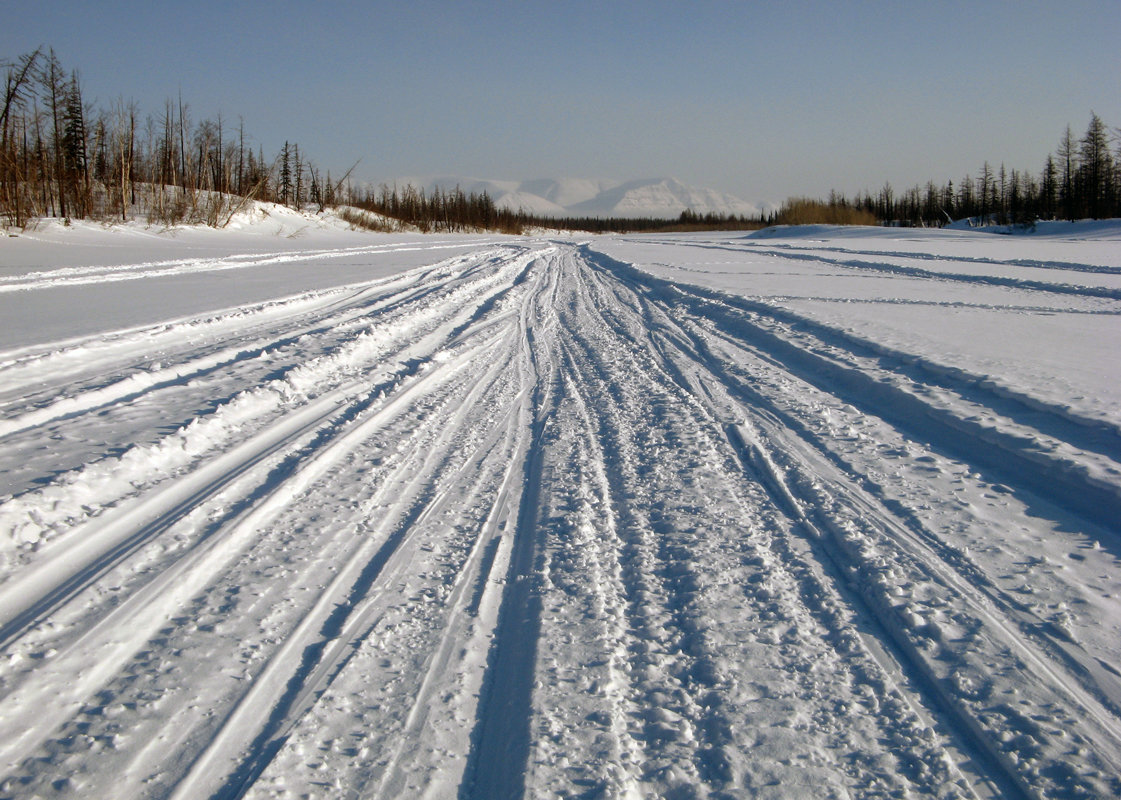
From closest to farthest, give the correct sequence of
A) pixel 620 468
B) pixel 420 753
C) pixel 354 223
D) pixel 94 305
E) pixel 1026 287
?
pixel 420 753 → pixel 620 468 → pixel 94 305 → pixel 1026 287 → pixel 354 223

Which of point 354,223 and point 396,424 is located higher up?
point 354,223

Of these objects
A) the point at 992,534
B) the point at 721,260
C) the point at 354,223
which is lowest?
the point at 992,534

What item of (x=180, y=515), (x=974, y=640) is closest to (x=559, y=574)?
(x=974, y=640)

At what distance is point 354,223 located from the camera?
56.4 metres

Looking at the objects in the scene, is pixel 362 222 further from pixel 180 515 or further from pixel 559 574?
pixel 559 574

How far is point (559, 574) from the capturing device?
9.39ft

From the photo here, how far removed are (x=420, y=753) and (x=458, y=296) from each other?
10.3m

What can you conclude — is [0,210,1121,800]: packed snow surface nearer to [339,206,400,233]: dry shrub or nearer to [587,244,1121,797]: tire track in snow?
[587,244,1121,797]: tire track in snow

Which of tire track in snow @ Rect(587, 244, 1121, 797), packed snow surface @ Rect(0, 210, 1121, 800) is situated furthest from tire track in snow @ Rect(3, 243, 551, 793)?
tire track in snow @ Rect(587, 244, 1121, 797)

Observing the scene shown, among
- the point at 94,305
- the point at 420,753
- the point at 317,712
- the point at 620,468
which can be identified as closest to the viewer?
the point at 420,753

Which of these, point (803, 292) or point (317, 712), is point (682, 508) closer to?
point (317, 712)

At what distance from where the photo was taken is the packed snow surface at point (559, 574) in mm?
1912

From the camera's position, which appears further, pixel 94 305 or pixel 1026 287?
pixel 1026 287

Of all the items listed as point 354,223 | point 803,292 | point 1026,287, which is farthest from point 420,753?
point 354,223
